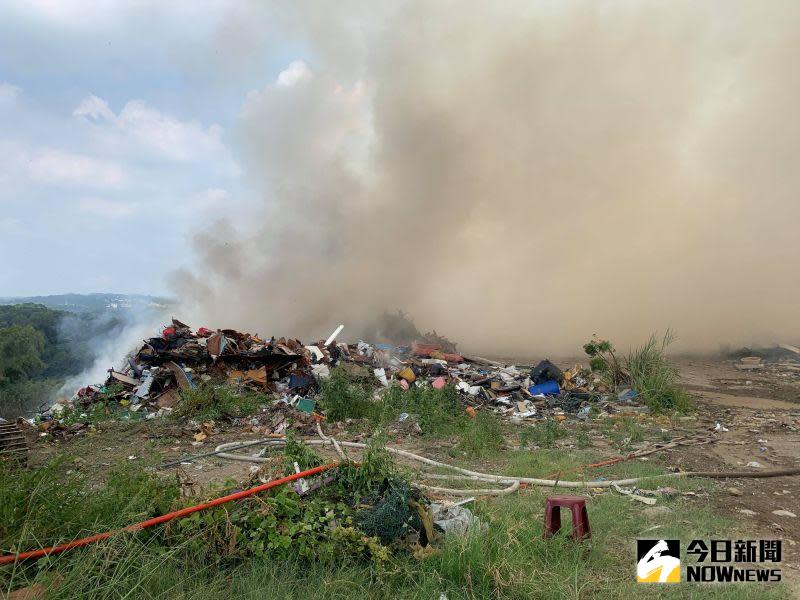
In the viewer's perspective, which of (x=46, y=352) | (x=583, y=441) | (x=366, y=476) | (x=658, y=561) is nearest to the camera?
(x=658, y=561)

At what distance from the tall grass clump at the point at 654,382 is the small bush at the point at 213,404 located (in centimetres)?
705

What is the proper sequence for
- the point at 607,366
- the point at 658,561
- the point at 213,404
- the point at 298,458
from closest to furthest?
1. the point at 658,561
2. the point at 298,458
3. the point at 213,404
4. the point at 607,366

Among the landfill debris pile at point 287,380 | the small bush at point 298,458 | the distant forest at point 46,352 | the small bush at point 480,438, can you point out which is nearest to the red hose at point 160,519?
the small bush at point 298,458

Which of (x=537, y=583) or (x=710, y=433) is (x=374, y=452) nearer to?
(x=537, y=583)

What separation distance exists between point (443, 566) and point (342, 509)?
712mm

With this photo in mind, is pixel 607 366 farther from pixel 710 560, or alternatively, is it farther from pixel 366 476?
pixel 366 476

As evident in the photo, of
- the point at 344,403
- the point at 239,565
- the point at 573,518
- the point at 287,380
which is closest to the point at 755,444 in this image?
the point at 573,518

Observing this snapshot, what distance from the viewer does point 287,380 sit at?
11.1m

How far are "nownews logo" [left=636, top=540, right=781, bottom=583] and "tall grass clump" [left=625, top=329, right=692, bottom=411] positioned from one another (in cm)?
596

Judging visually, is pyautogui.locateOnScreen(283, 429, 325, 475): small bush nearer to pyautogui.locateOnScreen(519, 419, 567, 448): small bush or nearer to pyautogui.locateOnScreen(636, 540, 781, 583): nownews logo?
pyautogui.locateOnScreen(636, 540, 781, 583): nownews logo

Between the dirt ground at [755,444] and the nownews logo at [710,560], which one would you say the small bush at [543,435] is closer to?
the dirt ground at [755,444]

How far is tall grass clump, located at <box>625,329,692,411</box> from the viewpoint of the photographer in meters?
9.45

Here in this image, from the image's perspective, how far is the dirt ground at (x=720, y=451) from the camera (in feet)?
14.9

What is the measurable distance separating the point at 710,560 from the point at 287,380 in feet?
28.8
